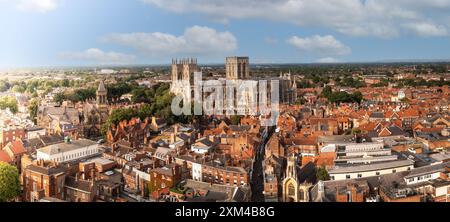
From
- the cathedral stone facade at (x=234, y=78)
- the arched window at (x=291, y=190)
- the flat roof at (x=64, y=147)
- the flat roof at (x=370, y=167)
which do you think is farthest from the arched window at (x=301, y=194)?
the cathedral stone facade at (x=234, y=78)

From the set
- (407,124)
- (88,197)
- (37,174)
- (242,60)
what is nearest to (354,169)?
(88,197)

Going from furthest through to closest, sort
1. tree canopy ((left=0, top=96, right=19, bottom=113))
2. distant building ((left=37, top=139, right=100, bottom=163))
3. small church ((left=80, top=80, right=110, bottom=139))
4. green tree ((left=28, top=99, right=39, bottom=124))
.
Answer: green tree ((left=28, top=99, right=39, bottom=124)), tree canopy ((left=0, top=96, right=19, bottom=113)), small church ((left=80, top=80, right=110, bottom=139)), distant building ((left=37, top=139, right=100, bottom=163))

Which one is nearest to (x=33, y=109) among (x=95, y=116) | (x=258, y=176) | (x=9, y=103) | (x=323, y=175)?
(x=9, y=103)

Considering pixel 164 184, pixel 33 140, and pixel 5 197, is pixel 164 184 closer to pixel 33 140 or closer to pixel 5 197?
pixel 5 197

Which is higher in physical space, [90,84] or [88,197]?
[90,84]

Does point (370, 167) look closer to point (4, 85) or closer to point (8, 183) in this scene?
point (8, 183)

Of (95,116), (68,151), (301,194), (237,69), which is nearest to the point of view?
(301,194)

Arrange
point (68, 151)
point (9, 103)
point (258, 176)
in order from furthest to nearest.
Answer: point (9, 103), point (68, 151), point (258, 176)

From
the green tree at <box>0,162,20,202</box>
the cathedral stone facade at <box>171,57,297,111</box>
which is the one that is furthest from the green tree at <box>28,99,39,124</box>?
the green tree at <box>0,162,20,202</box>

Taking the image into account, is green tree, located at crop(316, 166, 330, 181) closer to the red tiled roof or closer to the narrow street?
the narrow street
